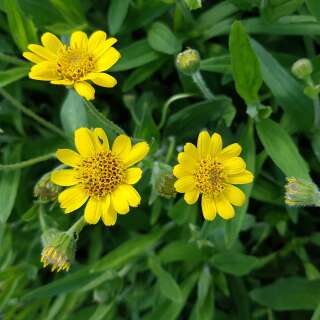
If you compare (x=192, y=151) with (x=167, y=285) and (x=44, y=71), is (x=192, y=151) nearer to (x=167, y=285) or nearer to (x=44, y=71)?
(x=44, y=71)

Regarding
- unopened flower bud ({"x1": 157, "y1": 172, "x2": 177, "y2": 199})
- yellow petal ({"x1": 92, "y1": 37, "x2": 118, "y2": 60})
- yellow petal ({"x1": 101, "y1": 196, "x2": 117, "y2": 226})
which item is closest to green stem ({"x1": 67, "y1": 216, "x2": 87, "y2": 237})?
yellow petal ({"x1": 101, "y1": 196, "x2": 117, "y2": 226})

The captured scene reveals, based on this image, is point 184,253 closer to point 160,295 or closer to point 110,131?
point 160,295

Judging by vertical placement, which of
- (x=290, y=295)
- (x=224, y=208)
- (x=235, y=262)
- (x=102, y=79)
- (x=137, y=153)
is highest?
(x=102, y=79)

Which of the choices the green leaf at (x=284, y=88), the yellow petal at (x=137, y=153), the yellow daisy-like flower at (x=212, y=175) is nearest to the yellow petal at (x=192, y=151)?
the yellow daisy-like flower at (x=212, y=175)

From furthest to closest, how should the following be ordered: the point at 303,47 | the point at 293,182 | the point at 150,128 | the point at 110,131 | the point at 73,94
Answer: the point at 303,47 < the point at 73,94 < the point at 150,128 < the point at 110,131 < the point at 293,182

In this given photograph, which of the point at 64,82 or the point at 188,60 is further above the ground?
the point at 64,82

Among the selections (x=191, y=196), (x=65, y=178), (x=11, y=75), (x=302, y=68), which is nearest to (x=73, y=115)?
(x=11, y=75)

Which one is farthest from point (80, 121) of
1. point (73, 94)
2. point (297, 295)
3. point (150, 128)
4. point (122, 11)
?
point (297, 295)
